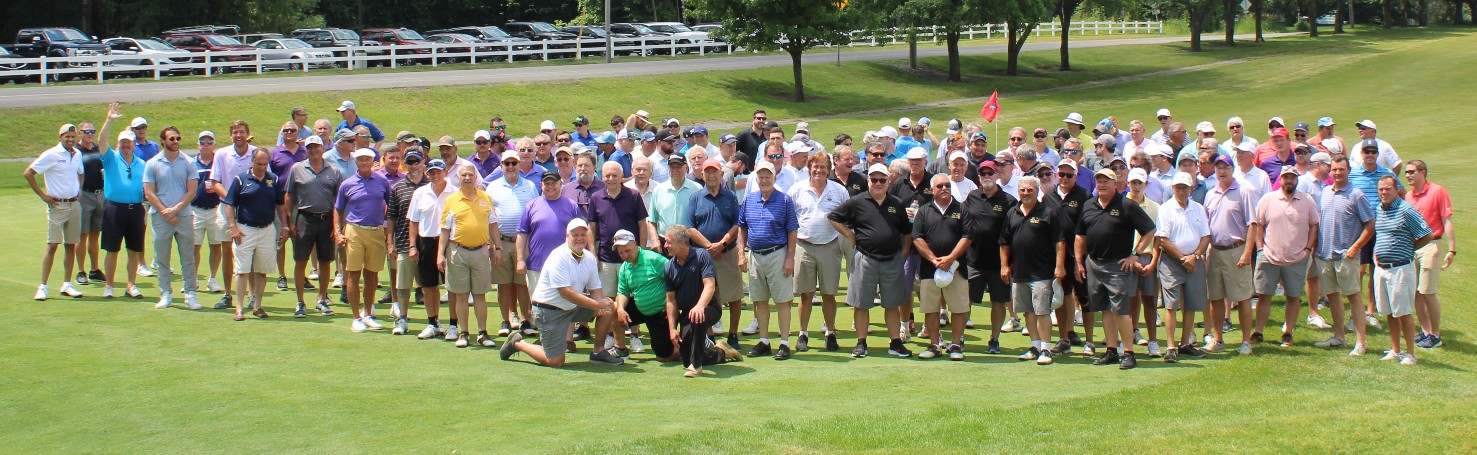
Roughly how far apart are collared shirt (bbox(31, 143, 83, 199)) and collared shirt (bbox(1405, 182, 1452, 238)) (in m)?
14.0

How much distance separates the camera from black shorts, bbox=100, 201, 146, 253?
14.0 metres

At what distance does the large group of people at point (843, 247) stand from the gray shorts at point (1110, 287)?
0.06ft

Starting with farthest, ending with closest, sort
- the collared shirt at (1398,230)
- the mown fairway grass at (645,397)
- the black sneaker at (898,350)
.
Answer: the black sneaker at (898,350), the collared shirt at (1398,230), the mown fairway grass at (645,397)

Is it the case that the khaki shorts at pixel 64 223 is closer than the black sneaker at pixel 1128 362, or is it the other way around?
the black sneaker at pixel 1128 362

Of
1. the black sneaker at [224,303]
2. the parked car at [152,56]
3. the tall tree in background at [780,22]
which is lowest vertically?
the black sneaker at [224,303]

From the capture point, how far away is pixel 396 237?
1213 cm

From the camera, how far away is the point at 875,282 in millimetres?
11367

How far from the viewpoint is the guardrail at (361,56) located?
136 ft

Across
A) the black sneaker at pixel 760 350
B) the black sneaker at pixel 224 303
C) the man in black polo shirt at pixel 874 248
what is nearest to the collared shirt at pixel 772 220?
the man in black polo shirt at pixel 874 248

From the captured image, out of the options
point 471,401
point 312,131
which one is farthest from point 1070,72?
point 471,401

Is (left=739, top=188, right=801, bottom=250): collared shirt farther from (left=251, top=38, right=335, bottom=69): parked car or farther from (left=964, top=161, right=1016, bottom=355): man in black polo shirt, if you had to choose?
(left=251, top=38, right=335, bottom=69): parked car

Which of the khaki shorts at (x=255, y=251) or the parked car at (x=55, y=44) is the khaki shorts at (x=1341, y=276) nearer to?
the khaki shorts at (x=255, y=251)

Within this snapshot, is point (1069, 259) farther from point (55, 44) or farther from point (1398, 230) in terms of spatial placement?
point (55, 44)

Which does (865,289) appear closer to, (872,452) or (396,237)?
(872,452)
